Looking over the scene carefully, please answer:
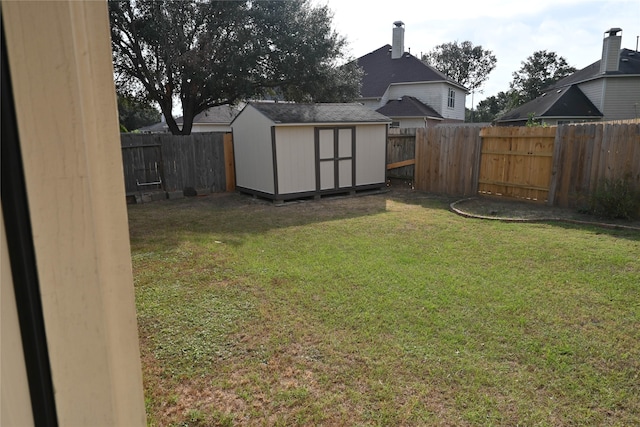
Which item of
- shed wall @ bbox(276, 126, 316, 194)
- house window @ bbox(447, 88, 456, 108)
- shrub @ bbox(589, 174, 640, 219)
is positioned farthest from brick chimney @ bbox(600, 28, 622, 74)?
shed wall @ bbox(276, 126, 316, 194)

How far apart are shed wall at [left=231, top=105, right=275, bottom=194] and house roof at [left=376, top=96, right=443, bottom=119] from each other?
14.3 m

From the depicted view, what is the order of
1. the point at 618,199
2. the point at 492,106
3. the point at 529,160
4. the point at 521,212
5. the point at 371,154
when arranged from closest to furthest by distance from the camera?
the point at 618,199, the point at 521,212, the point at 529,160, the point at 371,154, the point at 492,106

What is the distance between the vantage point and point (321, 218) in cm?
838

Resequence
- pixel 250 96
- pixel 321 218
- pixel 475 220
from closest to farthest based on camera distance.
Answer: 1. pixel 475 220
2. pixel 321 218
3. pixel 250 96

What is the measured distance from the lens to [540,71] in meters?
39.8

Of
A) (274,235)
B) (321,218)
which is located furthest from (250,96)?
(274,235)

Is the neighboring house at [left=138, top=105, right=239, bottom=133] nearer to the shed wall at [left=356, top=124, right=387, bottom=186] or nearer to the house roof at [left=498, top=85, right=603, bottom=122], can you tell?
the shed wall at [left=356, top=124, right=387, bottom=186]

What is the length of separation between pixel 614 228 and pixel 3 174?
27.6 ft

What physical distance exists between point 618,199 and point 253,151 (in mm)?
8231

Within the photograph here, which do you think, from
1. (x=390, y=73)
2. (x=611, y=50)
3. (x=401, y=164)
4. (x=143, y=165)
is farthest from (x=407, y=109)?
(x=143, y=165)

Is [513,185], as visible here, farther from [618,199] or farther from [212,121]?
[212,121]

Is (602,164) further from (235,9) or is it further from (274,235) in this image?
(235,9)

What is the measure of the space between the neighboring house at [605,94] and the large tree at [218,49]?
44.3 ft

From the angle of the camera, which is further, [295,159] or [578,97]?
[578,97]
